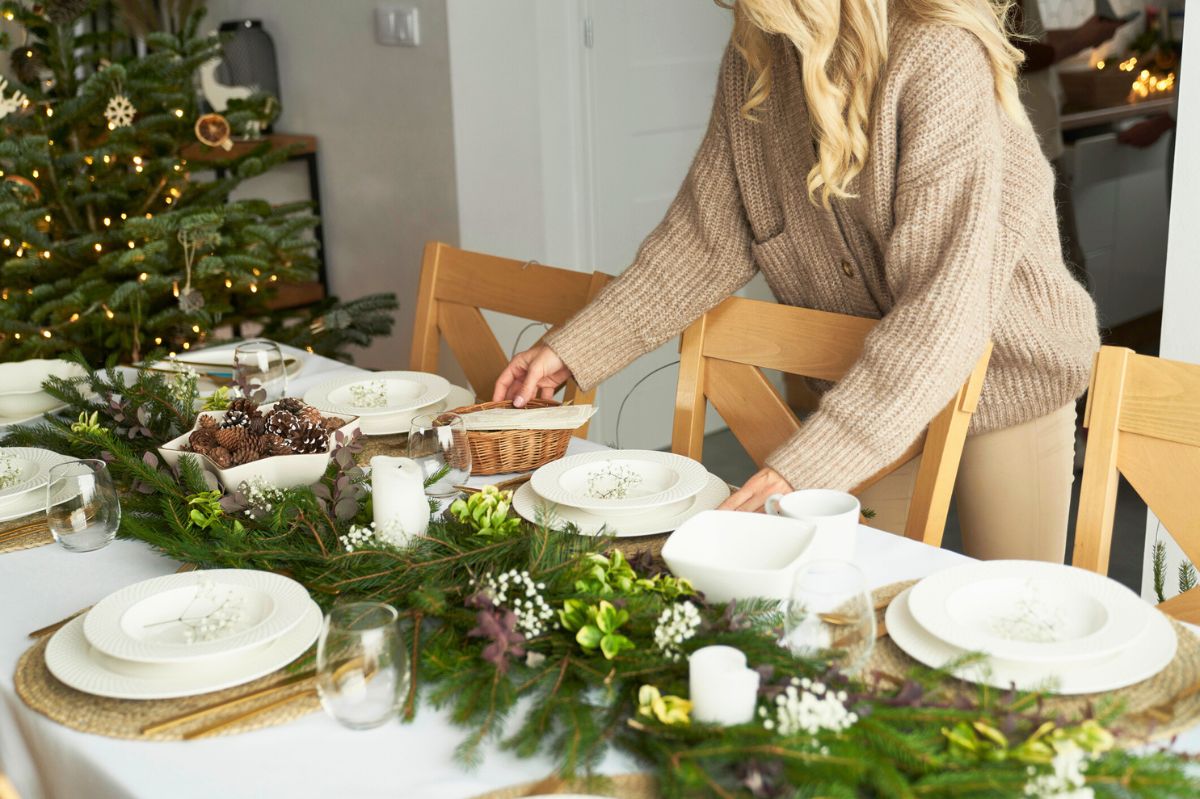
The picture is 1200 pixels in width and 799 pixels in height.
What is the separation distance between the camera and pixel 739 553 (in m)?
1.15

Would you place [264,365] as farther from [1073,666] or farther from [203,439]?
[1073,666]

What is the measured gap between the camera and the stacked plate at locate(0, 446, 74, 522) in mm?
1461

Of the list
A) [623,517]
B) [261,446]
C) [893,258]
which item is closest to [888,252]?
[893,258]

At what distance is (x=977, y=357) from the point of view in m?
1.43

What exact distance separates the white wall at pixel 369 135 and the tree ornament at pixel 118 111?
2.64ft

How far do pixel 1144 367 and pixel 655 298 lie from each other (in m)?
0.69

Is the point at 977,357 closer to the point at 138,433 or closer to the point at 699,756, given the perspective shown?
the point at 699,756

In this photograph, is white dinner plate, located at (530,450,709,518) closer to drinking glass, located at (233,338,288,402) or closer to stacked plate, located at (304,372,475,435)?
stacked plate, located at (304,372,475,435)

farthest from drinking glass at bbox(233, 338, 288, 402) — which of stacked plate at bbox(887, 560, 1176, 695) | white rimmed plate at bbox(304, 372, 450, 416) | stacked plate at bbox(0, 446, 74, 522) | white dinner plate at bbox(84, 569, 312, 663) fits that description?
stacked plate at bbox(887, 560, 1176, 695)

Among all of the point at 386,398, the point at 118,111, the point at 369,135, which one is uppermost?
the point at 118,111

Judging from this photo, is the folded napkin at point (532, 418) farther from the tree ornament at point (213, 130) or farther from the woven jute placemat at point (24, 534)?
the tree ornament at point (213, 130)

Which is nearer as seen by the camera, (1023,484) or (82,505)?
(82,505)

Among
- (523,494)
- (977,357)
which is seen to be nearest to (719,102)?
(977,357)

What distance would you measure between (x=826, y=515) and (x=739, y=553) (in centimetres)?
9
